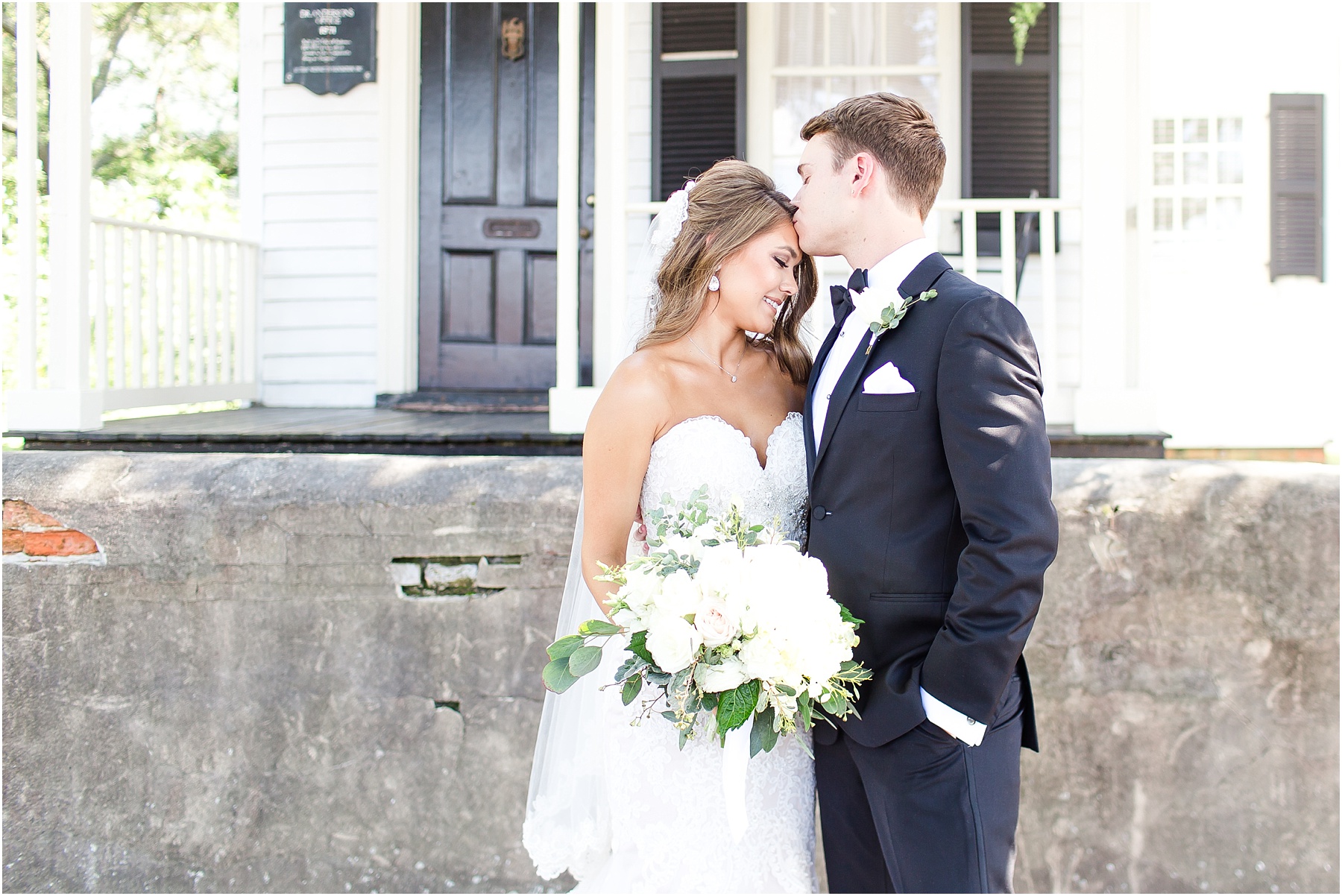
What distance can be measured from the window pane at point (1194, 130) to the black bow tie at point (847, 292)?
644 centimetres

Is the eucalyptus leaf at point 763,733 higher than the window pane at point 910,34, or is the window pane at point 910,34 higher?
the window pane at point 910,34

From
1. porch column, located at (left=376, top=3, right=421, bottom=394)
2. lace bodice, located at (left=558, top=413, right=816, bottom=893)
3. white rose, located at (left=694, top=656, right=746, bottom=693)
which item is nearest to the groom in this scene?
lace bodice, located at (left=558, top=413, right=816, bottom=893)

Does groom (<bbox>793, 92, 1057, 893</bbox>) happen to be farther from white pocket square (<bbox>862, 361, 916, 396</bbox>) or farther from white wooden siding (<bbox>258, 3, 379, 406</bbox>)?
white wooden siding (<bbox>258, 3, 379, 406</bbox>)

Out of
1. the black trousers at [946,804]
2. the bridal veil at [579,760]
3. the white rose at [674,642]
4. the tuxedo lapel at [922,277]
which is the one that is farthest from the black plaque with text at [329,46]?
the black trousers at [946,804]

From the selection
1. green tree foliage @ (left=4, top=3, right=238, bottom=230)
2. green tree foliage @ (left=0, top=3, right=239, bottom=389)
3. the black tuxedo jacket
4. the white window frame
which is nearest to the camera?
the black tuxedo jacket

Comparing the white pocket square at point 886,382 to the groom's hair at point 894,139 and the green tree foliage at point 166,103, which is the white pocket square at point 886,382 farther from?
the green tree foliage at point 166,103

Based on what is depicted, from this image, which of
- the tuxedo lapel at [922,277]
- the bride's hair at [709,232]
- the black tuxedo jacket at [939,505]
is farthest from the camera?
the bride's hair at [709,232]

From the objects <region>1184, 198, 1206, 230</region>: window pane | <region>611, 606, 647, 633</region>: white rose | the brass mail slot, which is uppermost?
<region>1184, 198, 1206, 230</region>: window pane

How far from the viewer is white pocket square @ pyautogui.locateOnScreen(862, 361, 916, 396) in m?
1.92

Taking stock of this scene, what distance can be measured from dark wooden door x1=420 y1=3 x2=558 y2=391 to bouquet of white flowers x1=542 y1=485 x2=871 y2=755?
4513 millimetres

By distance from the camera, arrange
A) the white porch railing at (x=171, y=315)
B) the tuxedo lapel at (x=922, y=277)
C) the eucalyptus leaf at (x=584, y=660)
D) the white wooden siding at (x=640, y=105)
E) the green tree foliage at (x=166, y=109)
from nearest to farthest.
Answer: the eucalyptus leaf at (x=584, y=660), the tuxedo lapel at (x=922, y=277), the white porch railing at (x=171, y=315), the white wooden siding at (x=640, y=105), the green tree foliage at (x=166, y=109)

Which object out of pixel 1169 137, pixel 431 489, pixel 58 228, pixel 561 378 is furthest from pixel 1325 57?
pixel 58 228

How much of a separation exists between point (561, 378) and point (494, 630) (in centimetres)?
133

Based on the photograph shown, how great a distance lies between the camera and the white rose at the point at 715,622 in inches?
65.7
